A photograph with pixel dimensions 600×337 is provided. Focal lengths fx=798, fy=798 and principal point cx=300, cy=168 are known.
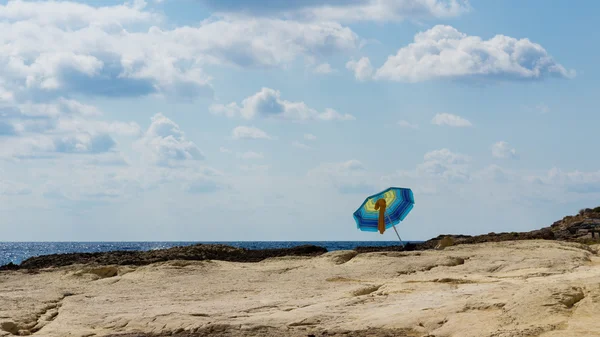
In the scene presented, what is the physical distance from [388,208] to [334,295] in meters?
11.9

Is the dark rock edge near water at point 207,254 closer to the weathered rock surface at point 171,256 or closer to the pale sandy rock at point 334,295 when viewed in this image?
the weathered rock surface at point 171,256

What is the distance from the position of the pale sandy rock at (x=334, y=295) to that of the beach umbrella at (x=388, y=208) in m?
3.51

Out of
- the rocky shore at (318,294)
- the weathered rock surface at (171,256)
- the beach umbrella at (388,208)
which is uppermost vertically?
the beach umbrella at (388,208)

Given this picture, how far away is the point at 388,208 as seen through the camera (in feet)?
99.9

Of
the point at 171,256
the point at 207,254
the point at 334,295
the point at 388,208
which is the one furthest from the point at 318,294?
the point at 207,254

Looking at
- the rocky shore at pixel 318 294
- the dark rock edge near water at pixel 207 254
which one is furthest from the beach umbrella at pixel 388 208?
the rocky shore at pixel 318 294

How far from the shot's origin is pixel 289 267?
84.9 feet

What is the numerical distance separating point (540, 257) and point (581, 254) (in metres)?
1.60

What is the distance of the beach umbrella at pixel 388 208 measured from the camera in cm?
3044

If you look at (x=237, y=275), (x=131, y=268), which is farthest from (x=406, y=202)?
(x=131, y=268)

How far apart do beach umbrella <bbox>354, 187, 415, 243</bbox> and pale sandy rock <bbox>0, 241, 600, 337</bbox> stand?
351 centimetres

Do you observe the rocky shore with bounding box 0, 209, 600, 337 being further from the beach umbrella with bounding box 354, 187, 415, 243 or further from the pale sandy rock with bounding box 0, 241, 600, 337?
the beach umbrella with bounding box 354, 187, 415, 243

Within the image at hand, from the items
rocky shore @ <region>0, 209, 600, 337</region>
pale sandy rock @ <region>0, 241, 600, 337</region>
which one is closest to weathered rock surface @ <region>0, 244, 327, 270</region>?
rocky shore @ <region>0, 209, 600, 337</region>

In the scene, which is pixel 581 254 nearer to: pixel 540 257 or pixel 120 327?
pixel 540 257
